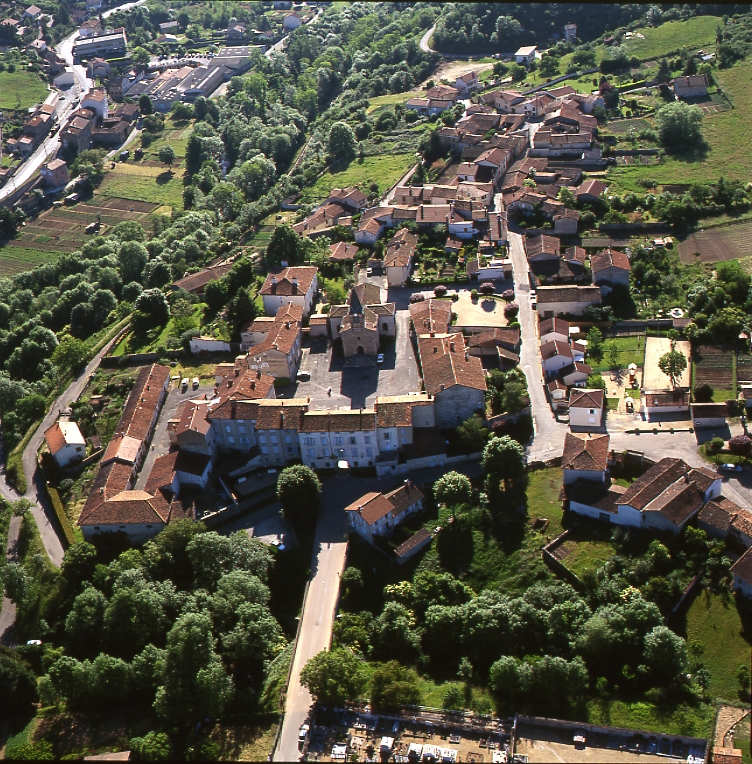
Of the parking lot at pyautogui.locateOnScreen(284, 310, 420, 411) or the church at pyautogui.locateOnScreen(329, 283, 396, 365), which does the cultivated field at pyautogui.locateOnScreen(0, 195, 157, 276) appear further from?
the parking lot at pyautogui.locateOnScreen(284, 310, 420, 411)

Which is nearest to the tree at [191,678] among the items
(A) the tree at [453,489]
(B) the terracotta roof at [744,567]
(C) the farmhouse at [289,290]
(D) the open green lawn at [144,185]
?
(A) the tree at [453,489]

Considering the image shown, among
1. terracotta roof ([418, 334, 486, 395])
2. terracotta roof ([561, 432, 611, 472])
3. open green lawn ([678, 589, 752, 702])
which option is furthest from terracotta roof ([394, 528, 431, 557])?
open green lawn ([678, 589, 752, 702])

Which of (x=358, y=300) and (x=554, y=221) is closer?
(x=358, y=300)

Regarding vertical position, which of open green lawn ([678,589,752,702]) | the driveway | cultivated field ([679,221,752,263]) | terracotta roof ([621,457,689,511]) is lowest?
cultivated field ([679,221,752,263])

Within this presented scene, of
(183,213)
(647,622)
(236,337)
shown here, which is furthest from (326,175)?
(647,622)

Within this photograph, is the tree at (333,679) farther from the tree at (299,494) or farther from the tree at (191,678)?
the tree at (299,494)

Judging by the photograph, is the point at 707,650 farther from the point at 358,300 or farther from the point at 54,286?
the point at 54,286
